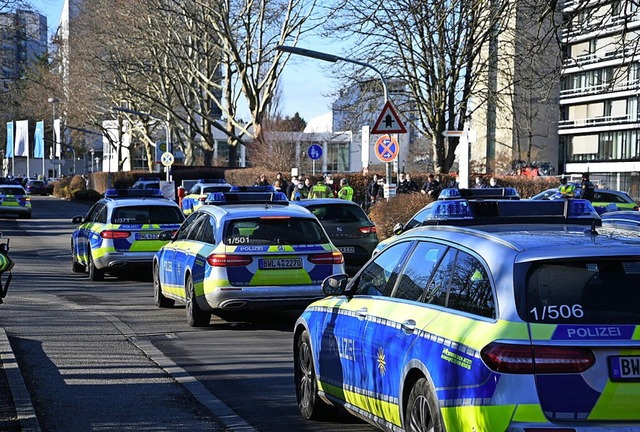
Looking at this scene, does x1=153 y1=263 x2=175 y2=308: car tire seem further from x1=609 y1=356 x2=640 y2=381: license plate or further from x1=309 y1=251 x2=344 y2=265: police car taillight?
x1=609 y1=356 x2=640 y2=381: license plate

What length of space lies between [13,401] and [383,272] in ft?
10.5

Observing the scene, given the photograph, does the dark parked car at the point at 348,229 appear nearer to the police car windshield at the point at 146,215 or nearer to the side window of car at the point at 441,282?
the police car windshield at the point at 146,215

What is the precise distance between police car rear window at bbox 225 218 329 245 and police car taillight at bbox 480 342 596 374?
8.08 meters

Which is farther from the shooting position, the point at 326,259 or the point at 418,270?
the point at 326,259

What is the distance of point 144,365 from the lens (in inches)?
412

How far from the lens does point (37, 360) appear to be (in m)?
10.7

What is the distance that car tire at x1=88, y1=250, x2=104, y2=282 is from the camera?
1990 centimetres

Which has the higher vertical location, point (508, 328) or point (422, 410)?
point (508, 328)

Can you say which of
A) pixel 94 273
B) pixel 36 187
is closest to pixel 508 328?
pixel 94 273

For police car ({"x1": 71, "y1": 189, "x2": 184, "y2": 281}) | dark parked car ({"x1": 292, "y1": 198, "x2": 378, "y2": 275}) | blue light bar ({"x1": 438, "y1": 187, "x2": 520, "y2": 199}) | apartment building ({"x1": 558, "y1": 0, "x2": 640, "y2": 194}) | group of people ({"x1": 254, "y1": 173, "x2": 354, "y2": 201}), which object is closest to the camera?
blue light bar ({"x1": 438, "y1": 187, "x2": 520, "y2": 199})

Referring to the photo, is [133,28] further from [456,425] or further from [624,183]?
[456,425]

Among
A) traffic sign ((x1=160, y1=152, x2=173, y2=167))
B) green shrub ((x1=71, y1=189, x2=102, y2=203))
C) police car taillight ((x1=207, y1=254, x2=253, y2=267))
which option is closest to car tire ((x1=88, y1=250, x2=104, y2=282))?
police car taillight ((x1=207, y1=254, x2=253, y2=267))

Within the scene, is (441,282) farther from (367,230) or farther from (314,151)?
(314,151)

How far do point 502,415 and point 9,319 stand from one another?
401 inches
